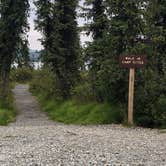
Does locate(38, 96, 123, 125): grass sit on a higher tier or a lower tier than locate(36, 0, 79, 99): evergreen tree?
lower

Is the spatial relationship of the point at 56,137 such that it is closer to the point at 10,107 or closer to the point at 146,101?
the point at 146,101

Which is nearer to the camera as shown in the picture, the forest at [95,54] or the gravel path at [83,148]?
the gravel path at [83,148]

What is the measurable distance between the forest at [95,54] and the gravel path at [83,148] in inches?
138

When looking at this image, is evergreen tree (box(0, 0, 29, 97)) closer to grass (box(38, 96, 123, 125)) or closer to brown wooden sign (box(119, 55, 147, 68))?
grass (box(38, 96, 123, 125))

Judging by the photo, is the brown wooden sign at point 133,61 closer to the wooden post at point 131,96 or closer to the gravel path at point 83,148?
the wooden post at point 131,96

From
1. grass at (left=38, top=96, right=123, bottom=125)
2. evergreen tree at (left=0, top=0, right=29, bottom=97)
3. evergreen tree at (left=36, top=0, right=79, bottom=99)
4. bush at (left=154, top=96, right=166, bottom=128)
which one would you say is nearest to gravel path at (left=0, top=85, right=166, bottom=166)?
bush at (left=154, top=96, right=166, bottom=128)

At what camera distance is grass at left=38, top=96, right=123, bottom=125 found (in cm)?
2006

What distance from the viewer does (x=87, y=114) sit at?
22328 millimetres

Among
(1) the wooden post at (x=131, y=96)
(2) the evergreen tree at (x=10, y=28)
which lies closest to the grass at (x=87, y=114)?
(1) the wooden post at (x=131, y=96)

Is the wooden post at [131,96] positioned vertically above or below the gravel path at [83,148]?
above

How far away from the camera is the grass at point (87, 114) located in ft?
65.8

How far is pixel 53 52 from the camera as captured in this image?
3262 cm

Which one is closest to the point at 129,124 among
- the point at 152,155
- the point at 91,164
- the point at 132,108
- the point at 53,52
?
the point at 132,108

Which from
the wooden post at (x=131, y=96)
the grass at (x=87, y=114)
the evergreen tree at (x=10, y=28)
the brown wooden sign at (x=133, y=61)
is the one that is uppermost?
the evergreen tree at (x=10, y=28)
